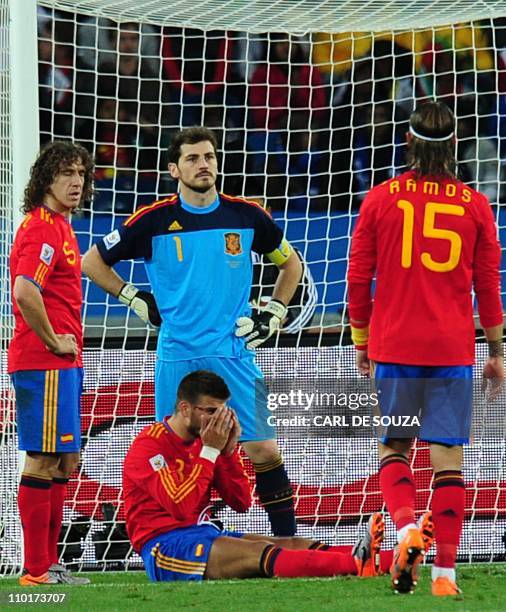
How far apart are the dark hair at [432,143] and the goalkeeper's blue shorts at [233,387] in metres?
1.42

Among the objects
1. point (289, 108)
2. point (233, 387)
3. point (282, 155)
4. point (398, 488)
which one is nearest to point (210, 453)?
point (233, 387)

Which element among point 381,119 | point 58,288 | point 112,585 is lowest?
point 112,585

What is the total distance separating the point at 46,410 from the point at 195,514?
0.74 meters

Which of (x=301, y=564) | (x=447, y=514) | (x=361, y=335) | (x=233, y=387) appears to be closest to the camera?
(x=447, y=514)

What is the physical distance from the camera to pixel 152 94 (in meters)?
9.76

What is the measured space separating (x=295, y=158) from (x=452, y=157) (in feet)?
15.2

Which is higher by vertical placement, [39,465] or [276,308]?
[276,308]

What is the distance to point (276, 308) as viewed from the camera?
5.72 m

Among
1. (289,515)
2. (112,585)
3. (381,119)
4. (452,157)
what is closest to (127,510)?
(112,585)

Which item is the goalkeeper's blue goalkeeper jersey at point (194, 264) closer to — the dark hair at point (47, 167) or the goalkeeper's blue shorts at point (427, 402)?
the dark hair at point (47, 167)

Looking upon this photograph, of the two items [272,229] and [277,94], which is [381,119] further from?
[272,229]

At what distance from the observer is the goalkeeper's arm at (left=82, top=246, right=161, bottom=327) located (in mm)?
5598

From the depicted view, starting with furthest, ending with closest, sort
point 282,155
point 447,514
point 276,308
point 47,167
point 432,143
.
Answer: point 282,155 → point 276,308 → point 47,167 → point 432,143 → point 447,514

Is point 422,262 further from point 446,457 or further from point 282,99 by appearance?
point 282,99
